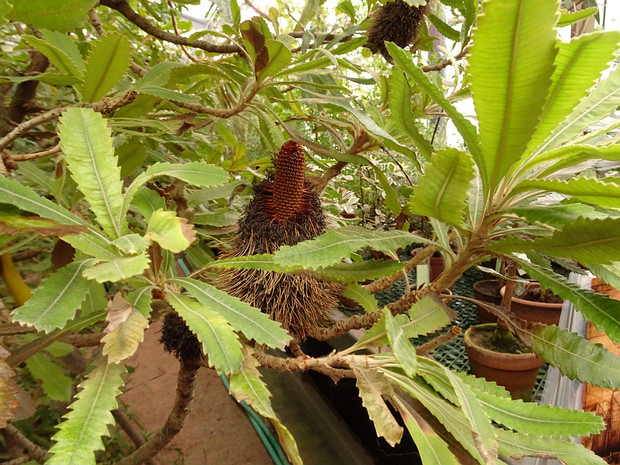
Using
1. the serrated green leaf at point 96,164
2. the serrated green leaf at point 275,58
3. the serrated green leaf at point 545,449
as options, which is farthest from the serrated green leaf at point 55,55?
the serrated green leaf at point 545,449

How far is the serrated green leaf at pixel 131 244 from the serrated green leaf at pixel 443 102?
0.30 metres

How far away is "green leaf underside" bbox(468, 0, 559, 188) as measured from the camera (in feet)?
0.82

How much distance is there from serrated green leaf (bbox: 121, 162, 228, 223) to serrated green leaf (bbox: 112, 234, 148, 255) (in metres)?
0.07

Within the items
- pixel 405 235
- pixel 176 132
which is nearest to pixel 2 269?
pixel 176 132

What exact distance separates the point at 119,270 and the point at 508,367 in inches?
36.0

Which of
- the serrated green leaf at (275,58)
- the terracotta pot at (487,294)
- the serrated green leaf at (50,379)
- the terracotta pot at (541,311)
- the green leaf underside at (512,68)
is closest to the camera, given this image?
the green leaf underside at (512,68)

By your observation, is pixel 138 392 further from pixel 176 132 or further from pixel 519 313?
pixel 519 313

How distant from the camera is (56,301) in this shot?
31 cm

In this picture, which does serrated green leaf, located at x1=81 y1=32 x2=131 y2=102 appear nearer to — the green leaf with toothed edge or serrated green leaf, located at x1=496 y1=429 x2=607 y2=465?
the green leaf with toothed edge

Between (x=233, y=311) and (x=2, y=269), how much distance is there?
1.38 ft

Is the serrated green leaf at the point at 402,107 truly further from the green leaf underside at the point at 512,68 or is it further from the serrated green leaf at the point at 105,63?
the serrated green leaf at the point at 105,63

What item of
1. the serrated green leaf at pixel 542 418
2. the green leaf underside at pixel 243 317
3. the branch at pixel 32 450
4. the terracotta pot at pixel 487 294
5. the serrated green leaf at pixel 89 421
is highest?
the green leaf underside at pixel 243 317

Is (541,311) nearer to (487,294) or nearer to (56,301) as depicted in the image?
(487,294)

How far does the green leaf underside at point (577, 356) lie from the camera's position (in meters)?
0.38
